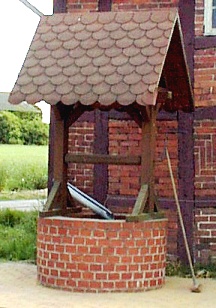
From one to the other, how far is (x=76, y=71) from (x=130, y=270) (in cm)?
231

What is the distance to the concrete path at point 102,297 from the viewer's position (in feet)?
25.7

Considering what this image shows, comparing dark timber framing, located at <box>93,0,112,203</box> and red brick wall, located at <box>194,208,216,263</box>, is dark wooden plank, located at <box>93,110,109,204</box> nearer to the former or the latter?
dark timber framing, located at <box>93,0,112,203</box>

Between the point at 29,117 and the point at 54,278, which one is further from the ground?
the point at 29,117

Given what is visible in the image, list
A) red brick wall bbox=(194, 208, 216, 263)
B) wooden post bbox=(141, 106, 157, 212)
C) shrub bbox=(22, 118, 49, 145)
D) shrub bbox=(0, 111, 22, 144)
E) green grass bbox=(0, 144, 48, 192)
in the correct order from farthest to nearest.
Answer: shrub bbox=(22, 118, 49, 145) < shrub bbox=(0, 111, 22, 144) < green grass bbox=(0, 144, 48, 192) < red brick wall bbox=(194, 208, 216, 263) < wooden post bbox=(141, 106, 157, 212)

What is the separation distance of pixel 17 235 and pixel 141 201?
466cm

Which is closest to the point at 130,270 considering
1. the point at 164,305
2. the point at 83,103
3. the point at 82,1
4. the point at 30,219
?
the point at 164,305

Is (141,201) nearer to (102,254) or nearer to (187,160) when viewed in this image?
(102,254)

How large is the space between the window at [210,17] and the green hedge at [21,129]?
3720cm

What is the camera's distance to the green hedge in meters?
47.7

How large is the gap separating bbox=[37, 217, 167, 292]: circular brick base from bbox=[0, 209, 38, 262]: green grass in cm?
255

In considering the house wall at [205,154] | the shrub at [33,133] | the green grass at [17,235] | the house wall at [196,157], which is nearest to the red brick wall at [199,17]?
the house wall at [196,157]

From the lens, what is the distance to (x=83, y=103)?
27.6 feet

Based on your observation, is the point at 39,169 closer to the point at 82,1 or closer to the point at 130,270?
the point at 82,1

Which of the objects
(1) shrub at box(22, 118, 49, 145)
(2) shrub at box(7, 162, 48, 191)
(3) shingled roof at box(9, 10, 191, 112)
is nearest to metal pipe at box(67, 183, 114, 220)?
(3) shingled roof at box(9, 10, 191, 112)
